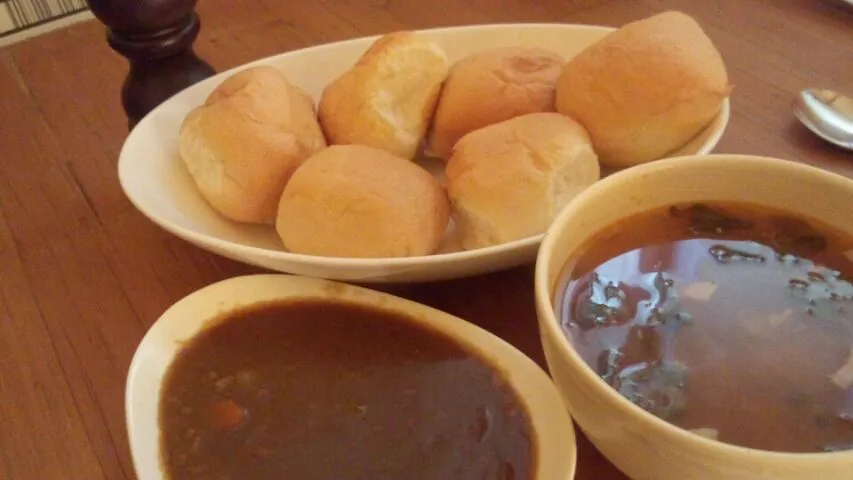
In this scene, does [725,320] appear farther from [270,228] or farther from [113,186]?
[113,186]

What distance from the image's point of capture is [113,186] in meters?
0.79

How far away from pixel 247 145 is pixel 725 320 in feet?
1.33

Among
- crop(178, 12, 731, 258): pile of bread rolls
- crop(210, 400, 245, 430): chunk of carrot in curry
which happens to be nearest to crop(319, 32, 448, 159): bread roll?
crop(178, 12, 731, 258): pile of bread rolls

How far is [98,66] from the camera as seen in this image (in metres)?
0.98

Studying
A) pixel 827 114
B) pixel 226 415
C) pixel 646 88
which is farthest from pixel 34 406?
pixel 827 114

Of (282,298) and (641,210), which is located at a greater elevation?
(641,210)

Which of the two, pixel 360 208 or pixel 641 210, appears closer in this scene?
pixel 641 210

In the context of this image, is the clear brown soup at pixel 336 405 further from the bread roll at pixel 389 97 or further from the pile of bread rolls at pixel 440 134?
the bread roll at pixel 389 97

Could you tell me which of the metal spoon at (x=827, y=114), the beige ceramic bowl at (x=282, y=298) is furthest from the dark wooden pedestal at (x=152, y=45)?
the metal spoon at (x=827, y=114)

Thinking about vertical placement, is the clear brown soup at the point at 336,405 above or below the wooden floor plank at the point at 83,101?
above

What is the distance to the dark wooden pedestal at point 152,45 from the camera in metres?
0.74

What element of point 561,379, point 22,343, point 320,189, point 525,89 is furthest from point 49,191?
point 561,379

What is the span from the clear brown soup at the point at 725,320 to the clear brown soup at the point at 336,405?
98 mm

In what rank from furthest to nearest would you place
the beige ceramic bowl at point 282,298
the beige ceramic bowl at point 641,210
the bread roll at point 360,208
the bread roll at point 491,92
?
1. the bread roll at point 491,92
2. the bread roll at point 360,208
3. the beige ceramic bowl at point 282,298
4. the beige ceramic bowl at point 641,210
